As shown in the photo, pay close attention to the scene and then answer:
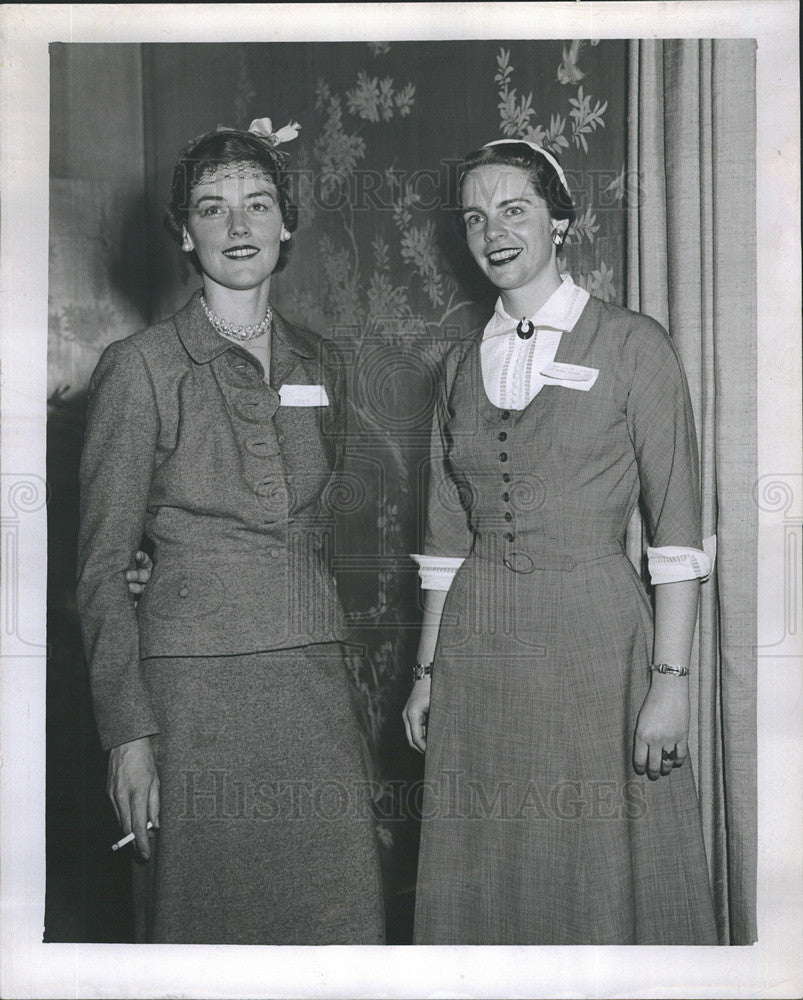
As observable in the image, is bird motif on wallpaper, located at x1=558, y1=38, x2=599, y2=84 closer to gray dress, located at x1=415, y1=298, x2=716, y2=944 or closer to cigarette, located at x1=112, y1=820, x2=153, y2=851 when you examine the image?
gray dress, located at x1=415, y1=298, x2=716, y2=944

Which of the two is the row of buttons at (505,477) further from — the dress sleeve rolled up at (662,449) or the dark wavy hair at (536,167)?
the dark wavy hair at (536,167)

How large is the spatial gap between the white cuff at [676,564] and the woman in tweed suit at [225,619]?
24.9 inches

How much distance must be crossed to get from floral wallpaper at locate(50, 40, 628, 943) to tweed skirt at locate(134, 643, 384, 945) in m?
0.07

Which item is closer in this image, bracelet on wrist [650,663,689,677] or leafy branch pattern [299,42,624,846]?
bracelet on wrist [650,663,689,677]

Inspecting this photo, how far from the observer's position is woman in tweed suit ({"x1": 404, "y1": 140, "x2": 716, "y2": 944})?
184cm

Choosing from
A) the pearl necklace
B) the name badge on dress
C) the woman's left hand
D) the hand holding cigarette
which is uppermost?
the pearl necklace

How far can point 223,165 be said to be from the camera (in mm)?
1938

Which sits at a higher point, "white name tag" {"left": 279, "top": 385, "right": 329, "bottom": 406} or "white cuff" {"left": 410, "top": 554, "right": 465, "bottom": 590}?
"white name tag" {"left": 279, "top": 385, "right": 329, "bottom": 406}

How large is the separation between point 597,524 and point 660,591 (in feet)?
0.61

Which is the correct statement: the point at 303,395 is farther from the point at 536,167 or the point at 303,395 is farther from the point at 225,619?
the point at 536,167

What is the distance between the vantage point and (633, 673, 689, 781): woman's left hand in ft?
6.04

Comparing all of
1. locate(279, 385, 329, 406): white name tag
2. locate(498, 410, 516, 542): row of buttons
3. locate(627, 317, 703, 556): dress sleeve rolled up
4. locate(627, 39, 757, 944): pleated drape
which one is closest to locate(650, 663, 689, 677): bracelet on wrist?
locate(627, 39, 757, 944): pleated drape

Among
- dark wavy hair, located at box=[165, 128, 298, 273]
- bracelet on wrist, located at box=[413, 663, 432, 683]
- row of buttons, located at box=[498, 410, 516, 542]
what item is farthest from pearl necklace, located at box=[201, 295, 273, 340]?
bracelet on wrist, located at box=[413, 663, 432, 683]

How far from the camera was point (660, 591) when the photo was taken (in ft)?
6.13
